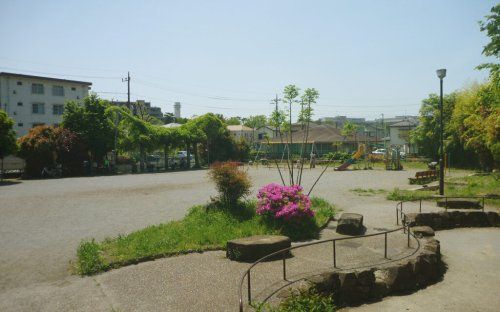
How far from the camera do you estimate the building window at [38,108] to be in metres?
50.6

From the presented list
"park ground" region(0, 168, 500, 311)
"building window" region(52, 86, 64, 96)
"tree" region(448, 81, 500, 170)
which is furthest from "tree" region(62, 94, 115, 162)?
"tree" region(448, 81, 500, 170)

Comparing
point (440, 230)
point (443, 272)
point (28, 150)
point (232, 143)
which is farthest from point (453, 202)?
point (232, 143)

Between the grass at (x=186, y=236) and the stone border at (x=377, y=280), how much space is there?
3541mm

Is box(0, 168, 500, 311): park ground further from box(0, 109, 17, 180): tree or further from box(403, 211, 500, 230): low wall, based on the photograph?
box(0, 109, 17, 180): tree

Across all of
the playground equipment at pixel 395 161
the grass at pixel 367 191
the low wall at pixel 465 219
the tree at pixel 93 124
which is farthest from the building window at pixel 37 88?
the low wall at pixel 465 219

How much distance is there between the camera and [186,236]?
435 inches

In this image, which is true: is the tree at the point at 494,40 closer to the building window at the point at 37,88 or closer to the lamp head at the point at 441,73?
the lamp head at the point at 441,73

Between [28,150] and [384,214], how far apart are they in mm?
30045

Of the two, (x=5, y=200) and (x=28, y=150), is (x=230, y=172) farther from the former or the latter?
(x=28, y=150)

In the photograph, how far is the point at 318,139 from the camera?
5919 cm

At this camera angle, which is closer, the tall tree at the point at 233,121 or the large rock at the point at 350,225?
the large rock at the point at 350,225

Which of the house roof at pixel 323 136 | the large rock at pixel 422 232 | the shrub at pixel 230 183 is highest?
the house roof at pixel 323 136

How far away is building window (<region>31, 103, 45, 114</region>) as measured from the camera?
166ft

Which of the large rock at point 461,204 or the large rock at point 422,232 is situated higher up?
the large rock at point 461,204
